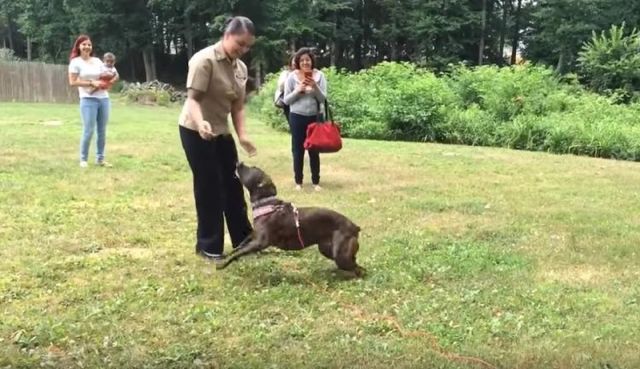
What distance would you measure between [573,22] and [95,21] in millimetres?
25130

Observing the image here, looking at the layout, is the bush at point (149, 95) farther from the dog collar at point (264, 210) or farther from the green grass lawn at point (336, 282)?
the dog collar at point (264, 210)

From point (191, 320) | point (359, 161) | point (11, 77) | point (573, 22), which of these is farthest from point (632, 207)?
point (573, 22)

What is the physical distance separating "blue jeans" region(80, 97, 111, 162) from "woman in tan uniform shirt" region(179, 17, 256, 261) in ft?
14.2

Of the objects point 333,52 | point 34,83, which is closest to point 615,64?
point 34,83

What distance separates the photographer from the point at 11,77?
1048 inches

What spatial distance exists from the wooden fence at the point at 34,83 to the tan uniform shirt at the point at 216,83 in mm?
23778

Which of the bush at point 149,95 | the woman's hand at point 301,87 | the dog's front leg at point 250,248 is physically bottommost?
the bush at point 149,95

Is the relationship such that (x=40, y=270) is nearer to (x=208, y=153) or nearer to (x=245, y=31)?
(x=208, y=153)

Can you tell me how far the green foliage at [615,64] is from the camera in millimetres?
23156

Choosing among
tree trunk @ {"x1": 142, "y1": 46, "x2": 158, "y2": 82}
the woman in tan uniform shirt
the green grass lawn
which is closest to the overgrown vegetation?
the green grass lawn

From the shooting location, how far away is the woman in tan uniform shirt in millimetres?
4668

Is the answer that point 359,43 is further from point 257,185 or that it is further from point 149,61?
point 257,185

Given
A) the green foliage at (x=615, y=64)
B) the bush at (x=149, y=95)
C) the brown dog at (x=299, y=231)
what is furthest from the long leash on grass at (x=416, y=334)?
the bush at (x=149, y=95)

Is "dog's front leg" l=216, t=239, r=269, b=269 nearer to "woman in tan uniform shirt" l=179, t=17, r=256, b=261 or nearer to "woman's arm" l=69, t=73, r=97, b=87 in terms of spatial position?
"woman in tan uniform shirt" l=179, t=17, r=256, b=261
